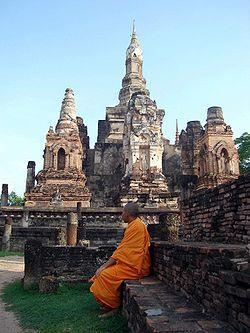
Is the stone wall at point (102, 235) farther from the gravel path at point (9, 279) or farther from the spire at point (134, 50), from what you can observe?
the spire at point (134, 50)

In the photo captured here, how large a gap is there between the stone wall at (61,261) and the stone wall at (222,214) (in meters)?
2.25

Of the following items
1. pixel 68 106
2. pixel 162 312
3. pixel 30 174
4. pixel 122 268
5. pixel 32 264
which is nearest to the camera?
pixel 162 312

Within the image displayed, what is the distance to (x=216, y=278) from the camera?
9.08 feet

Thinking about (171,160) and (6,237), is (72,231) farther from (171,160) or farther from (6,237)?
(171,160)

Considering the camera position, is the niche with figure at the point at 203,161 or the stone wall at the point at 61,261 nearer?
the stone wall at the point at 61,261

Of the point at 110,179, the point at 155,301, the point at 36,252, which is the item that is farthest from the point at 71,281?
the point at 110,179

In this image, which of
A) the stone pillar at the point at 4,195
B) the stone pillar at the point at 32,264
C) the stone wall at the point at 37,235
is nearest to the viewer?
the stone pillar at the point at 32,264

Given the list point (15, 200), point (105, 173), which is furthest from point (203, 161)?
point (15, 200)

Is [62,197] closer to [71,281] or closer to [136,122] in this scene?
[136,122]

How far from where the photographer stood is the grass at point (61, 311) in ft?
13.4

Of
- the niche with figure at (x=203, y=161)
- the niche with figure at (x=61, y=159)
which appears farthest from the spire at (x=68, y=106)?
the niche with figure at (x=203, y=161)

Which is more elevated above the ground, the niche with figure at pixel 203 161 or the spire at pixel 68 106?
the spire at pixel 68 106

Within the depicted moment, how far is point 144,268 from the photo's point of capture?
4863 millimetres

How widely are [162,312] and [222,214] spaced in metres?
3.31
